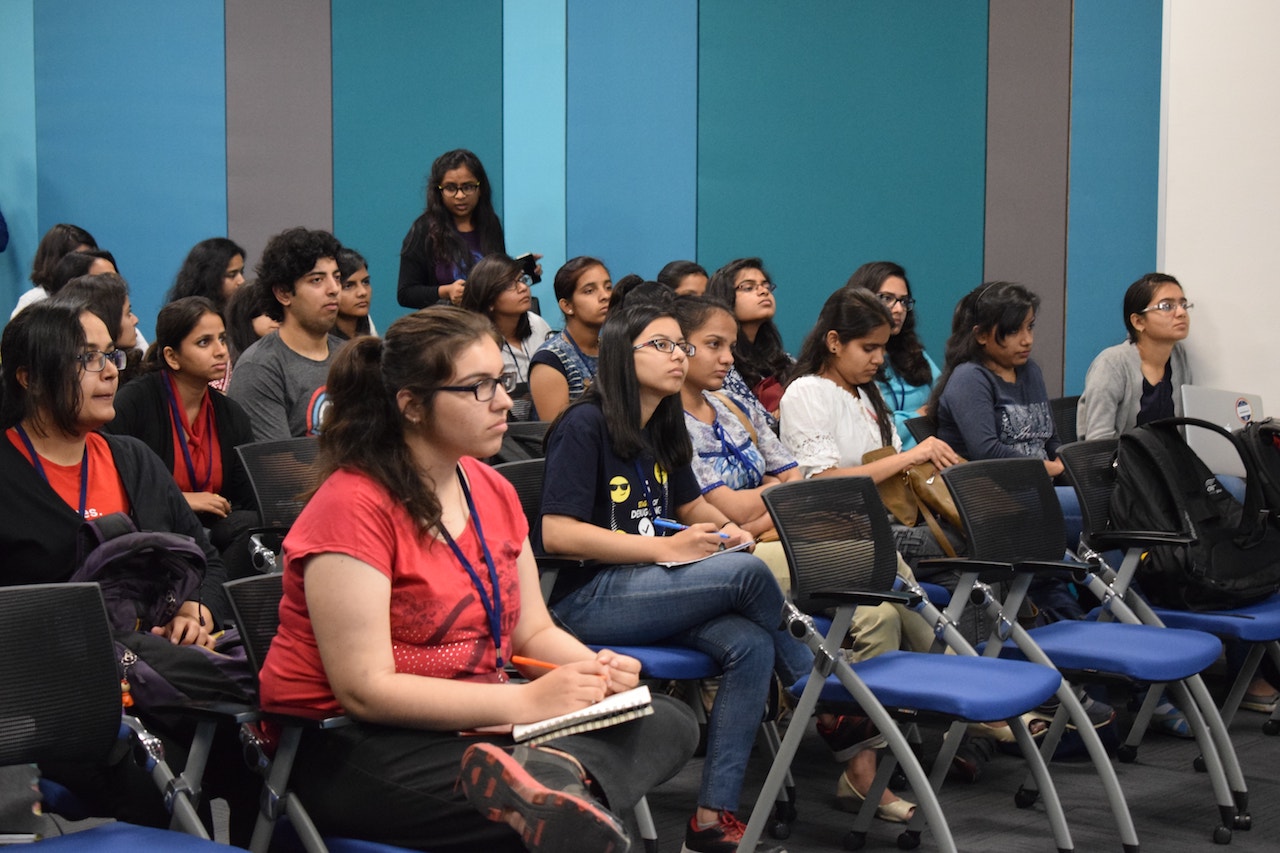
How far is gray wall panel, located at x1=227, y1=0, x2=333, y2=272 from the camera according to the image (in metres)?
7.14

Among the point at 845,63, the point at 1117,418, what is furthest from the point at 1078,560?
the point at 845,63

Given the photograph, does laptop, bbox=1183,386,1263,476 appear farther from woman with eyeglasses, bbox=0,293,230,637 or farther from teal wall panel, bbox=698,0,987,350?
woman with eyeglasses, bbox=0,293,230,637

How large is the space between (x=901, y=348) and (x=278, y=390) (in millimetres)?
2349

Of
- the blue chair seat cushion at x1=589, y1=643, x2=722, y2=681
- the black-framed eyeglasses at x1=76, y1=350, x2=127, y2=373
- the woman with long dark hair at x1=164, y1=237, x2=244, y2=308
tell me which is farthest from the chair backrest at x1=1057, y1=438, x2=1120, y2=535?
the woman with long dark hair at x1=164, y1=237, x2=244, y2=308

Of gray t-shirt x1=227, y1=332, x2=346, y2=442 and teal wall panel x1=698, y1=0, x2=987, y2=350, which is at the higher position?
teal wall panel x1=698, y1=0, x2=987, y2=350

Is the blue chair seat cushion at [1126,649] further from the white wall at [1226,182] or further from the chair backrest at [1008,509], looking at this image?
the white wall at [1226,182]

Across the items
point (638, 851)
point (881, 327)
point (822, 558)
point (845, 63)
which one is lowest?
point (638, 851)

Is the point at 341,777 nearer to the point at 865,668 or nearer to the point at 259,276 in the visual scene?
the point at 865,668

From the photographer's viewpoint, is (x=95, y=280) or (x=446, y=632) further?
(x=95, y=280)

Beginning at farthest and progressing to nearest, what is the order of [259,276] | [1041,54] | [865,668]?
[1041,54]
[259,276]
[865,668]

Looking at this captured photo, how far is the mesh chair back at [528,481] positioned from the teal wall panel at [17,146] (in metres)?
4.78

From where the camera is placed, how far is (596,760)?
219cm

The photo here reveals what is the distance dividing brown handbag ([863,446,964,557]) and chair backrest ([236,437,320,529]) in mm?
1679

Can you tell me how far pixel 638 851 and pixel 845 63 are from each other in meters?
4.52
